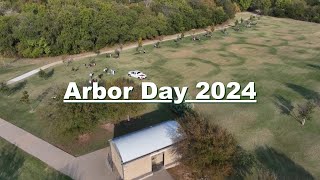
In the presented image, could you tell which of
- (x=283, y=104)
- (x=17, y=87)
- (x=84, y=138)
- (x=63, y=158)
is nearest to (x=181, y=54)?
(x=283, y=104)

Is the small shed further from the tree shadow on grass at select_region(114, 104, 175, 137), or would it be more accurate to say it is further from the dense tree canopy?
the tree shadow on grass at select_region(114, 104, 175, 137)

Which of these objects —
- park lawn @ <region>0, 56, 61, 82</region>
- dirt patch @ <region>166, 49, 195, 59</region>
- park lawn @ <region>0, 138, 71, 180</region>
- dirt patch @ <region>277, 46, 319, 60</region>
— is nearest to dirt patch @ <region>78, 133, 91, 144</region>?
park lawn @ <region>0, 138, 71, 180</region>

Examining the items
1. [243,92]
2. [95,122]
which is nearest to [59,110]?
[95,122]

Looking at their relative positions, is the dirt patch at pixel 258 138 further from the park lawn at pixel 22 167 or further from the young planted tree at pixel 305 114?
the park lawn at pixel 22 167

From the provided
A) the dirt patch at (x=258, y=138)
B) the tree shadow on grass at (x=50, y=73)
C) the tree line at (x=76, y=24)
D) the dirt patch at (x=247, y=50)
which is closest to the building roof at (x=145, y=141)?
the dirt patch at (x=258, y=138)

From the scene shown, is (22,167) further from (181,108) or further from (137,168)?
(181,108)

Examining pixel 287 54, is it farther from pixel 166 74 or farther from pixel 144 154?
pixel 144 154
